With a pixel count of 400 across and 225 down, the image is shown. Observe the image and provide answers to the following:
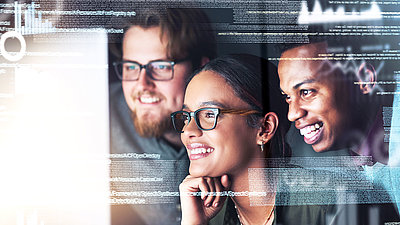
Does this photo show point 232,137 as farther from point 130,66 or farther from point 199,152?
point 130,66

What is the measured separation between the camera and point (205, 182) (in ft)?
5.32

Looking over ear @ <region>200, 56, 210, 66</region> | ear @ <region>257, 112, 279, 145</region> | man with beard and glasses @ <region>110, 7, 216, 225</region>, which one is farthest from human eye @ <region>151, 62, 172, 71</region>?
ear @ <region>257, 112, 279, 145</region>

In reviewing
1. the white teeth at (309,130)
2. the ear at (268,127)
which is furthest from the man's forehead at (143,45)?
the white teeth at (309,130)

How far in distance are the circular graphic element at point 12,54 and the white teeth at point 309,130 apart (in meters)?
0.97

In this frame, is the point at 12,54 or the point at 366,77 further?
the point at 366,77

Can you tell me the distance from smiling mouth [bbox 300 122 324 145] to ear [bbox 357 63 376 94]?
7.9 inches

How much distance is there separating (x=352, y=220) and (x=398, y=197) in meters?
0.19

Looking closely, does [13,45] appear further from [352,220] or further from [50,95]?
[352,220]

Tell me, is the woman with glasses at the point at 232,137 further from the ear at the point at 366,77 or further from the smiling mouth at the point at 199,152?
the ear at the point at 366,77

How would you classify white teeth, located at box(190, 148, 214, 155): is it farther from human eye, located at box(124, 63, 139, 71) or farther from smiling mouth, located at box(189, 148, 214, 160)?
human eye, located at box(124, 63, 139, 71)

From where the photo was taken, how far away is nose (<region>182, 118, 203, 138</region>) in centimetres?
161

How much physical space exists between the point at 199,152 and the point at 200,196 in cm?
15

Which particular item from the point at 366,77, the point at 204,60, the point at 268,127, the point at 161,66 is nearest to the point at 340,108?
the point at 366,77

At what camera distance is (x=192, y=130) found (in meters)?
1.61
